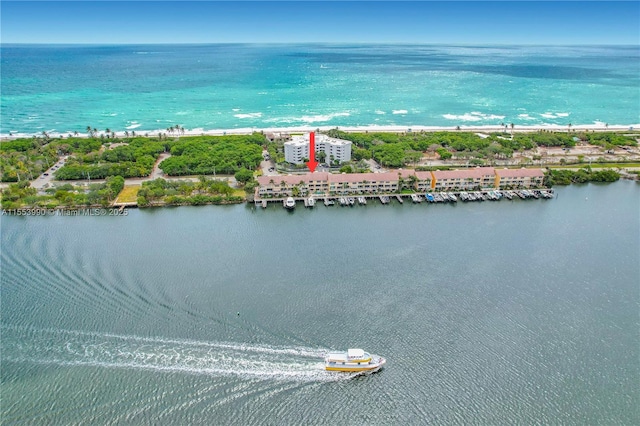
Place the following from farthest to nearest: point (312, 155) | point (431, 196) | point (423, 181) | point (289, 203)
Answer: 1. point (312, 155)
2. point (423, 181)
3. point (431, 196)
4. point (289, 203)

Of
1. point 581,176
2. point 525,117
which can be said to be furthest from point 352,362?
point 525,117

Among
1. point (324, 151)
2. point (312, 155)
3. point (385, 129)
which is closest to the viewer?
point (312, 155)

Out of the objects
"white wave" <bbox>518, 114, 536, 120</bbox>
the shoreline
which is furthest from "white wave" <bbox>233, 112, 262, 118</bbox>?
"white wave" <bbox>518, 114, 536, 120</bbox>

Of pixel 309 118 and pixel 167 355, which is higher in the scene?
pixel 309 118

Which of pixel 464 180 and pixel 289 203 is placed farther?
pixel 464 180

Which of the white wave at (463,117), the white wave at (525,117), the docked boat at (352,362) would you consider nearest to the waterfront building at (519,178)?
the docked boat at (352,362)

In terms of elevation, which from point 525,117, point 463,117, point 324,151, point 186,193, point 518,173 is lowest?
point 186,193

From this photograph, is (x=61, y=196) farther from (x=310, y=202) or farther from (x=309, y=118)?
(x=309, y=118)
